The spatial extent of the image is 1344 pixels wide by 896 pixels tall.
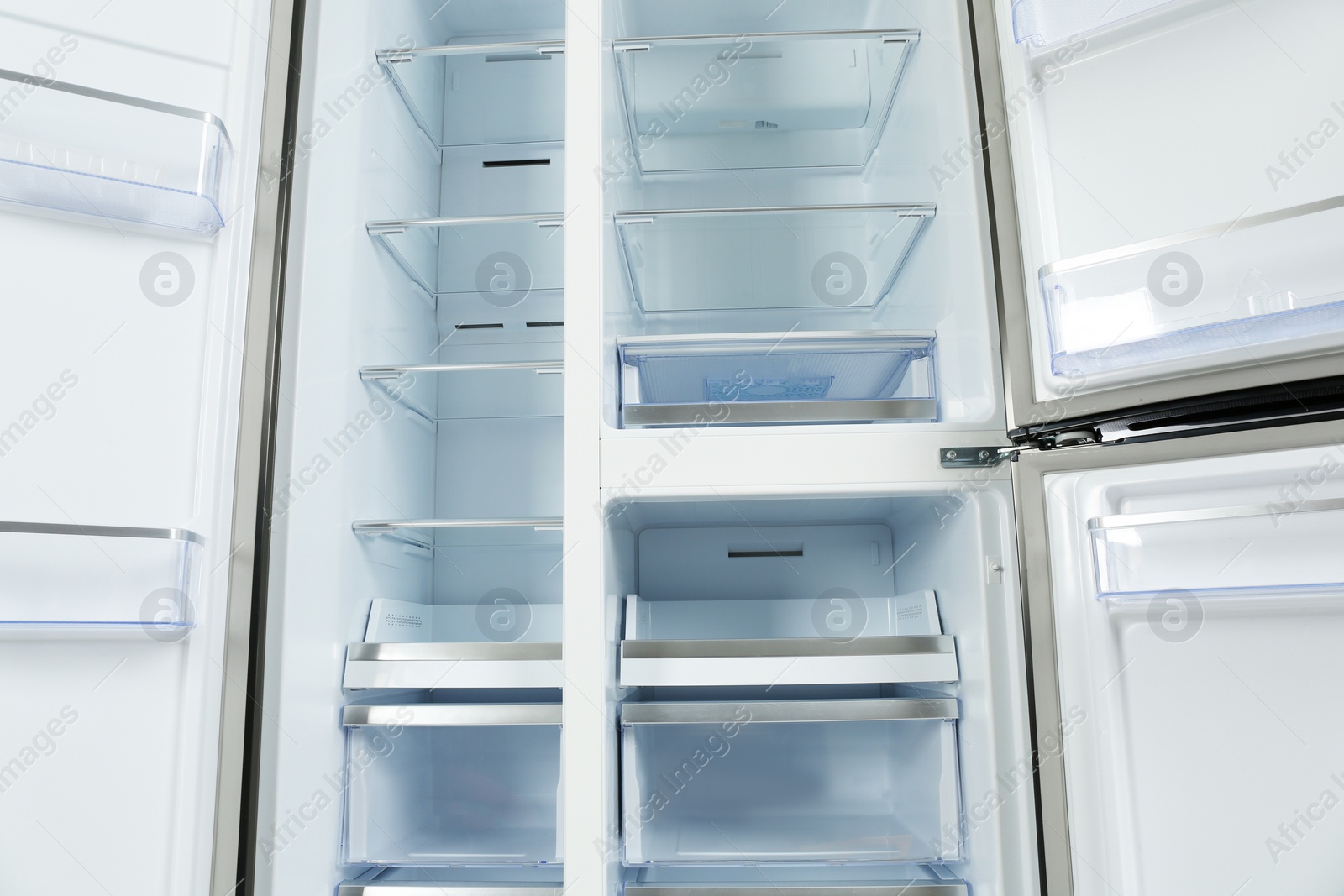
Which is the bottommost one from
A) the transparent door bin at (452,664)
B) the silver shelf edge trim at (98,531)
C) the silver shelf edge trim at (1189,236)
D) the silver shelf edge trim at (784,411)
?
the transparent door bin at (452,664)

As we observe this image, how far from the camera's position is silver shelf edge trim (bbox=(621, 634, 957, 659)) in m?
1.07

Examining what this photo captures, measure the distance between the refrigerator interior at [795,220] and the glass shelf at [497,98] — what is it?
0.68 ft

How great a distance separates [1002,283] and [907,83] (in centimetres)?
55

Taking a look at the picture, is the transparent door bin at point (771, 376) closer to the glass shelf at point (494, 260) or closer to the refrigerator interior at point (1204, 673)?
the refrigerator interior at point (1204, 673)

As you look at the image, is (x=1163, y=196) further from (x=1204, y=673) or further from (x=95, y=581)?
(x=95, y=581)

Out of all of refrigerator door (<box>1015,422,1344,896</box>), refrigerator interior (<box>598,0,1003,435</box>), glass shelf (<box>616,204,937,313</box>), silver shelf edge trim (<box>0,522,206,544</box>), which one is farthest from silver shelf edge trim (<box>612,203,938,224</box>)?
silver shelf edge trim (<box>0,522,206,544</box>)

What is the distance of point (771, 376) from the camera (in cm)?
117

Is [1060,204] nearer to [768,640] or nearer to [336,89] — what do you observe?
[768,640]

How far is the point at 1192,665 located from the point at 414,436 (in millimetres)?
1264

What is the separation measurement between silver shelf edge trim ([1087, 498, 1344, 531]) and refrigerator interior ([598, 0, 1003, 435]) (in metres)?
0.23

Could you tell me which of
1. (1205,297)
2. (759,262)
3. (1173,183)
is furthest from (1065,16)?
(759,262)

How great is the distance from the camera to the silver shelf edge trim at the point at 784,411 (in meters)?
1.07

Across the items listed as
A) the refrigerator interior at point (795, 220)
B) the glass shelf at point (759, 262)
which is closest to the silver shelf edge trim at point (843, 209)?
A: the refrigerator interior at point (795, 220)

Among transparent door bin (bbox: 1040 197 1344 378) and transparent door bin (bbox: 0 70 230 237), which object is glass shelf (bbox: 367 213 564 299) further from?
transparent door bin (bbox: 1040 197 1344 378)
